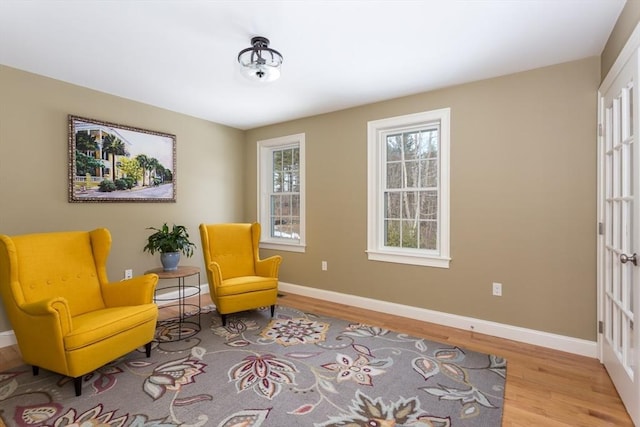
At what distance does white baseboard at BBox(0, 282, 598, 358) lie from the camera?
265 cm

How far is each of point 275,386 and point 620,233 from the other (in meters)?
2.54

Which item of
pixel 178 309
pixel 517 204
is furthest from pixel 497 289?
pixel 178 309

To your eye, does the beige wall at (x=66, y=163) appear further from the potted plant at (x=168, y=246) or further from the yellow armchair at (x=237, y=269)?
the yellow armchair at (x=237, y=269)

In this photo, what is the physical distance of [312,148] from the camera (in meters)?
4.27

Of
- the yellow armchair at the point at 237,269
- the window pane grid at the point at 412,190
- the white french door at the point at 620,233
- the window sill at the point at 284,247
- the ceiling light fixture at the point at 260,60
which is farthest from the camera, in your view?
the window sill at the point at 284,247

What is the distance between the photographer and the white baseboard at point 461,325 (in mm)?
2653

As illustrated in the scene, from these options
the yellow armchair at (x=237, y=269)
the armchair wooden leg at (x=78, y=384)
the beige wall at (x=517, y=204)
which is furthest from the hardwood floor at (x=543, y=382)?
the yellow armchair at (x=237, y=269)

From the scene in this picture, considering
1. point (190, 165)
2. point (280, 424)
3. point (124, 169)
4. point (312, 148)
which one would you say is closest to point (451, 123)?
point (312, 148)

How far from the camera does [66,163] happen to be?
316 cm

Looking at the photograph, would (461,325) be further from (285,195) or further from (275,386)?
(285,195)

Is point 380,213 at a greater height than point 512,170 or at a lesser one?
lesser

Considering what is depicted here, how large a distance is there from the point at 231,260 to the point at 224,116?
1994 mm

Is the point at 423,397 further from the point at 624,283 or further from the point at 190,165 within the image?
the point at 190,165

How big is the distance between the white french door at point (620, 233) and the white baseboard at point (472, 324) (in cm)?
17
